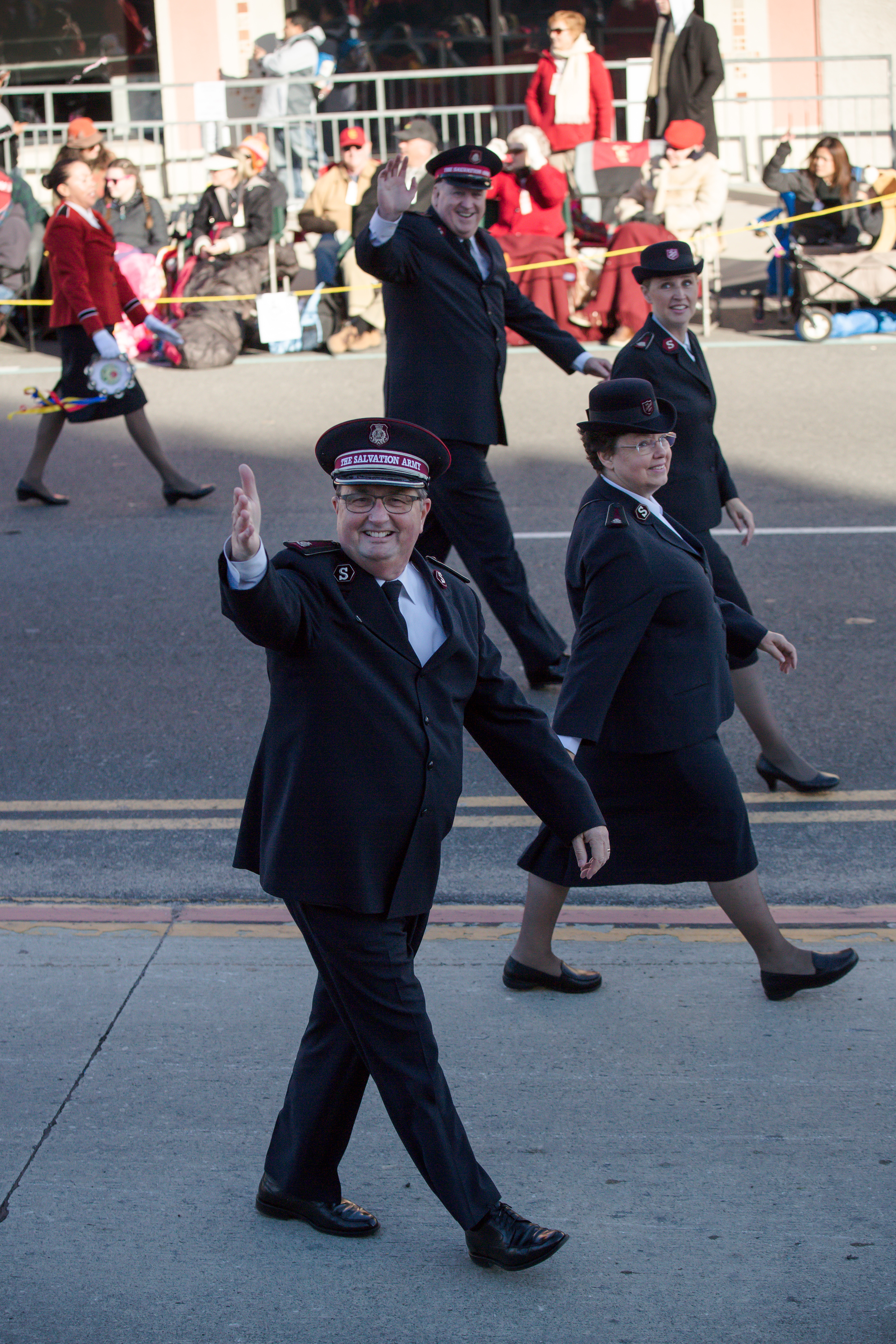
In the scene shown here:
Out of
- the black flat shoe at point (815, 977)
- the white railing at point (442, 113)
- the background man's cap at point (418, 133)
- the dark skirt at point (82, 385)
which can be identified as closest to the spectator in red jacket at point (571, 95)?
the white railing at point (442, 113)

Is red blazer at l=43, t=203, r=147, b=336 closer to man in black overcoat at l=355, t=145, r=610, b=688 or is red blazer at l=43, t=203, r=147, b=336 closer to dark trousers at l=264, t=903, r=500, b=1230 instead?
man in black overcoat at l=355, t=145, r=610, b=688

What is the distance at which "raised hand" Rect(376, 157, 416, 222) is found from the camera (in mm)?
5855

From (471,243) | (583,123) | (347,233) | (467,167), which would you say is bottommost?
(471,243)

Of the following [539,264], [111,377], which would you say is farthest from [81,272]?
[539,264]

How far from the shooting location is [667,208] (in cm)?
1449

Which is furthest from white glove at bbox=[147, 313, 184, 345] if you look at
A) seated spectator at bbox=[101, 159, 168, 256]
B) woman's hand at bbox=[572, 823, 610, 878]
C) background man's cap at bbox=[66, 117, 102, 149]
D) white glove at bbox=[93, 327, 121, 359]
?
woman's hand at bbox=[572, 823, 610, 878]

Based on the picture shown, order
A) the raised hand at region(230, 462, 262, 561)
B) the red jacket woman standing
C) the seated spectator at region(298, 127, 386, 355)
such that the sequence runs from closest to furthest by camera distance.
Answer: the raised hand at region(230, 462, 262, 561), the red jacket woman standing, the seated spectator at region(298, 127, 386, 355)

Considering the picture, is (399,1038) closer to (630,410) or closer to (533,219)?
(630,410)

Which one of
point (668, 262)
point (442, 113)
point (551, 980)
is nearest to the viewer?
point (551, 980)

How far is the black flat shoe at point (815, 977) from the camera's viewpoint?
436 cm

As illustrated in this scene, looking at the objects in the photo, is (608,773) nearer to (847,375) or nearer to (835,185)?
(847,375)

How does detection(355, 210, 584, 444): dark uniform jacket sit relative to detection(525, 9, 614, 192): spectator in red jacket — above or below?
below

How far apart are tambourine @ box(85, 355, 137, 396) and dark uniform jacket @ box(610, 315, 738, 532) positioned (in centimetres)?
459

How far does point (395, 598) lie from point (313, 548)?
20 centimetres
